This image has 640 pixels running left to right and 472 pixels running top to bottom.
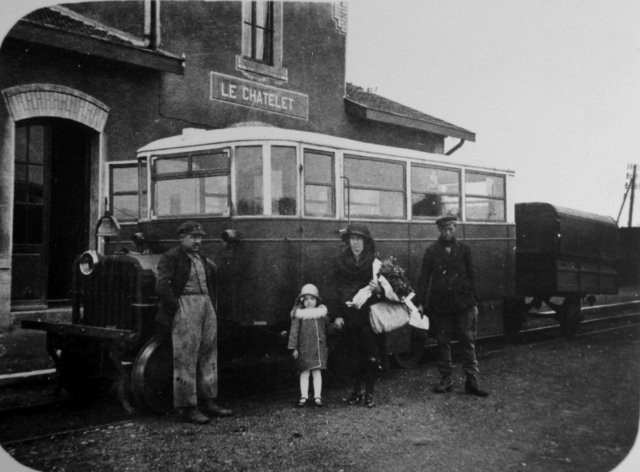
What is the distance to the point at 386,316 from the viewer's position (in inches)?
225

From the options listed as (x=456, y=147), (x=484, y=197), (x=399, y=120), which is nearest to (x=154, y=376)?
(x=484, y=197)

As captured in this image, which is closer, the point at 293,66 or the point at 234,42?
the point at 234,42

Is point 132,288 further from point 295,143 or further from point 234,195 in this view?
point 295,143

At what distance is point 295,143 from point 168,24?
449 cm

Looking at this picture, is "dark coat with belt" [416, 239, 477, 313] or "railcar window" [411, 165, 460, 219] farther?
"railcar window" [411, 165, 460, 219]

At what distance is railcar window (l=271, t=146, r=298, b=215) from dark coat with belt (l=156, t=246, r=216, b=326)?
3.75ft

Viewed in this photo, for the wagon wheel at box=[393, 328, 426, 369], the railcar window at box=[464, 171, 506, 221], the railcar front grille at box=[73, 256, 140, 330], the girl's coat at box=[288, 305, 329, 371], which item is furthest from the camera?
the railcar window at box=[464, 171, 506, 221]

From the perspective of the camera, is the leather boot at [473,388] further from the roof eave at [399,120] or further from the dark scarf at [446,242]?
the roof eave at [399,120]

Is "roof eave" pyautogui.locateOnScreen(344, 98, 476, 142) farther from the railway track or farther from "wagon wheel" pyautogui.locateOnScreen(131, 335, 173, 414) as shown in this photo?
"wagon wheel" pyautogui.locateOnScreen(131, 335, 173, 414)

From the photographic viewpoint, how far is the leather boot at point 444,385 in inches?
240

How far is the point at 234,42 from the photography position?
10133 mm

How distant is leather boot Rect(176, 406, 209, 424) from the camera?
4930 mm

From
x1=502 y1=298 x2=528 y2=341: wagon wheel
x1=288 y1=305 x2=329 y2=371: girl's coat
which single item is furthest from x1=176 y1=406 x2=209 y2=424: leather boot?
x1=502 y1=298 x2=528 y2=341: wagon wheel

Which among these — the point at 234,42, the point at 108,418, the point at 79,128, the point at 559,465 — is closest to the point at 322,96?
the point at 234,42
